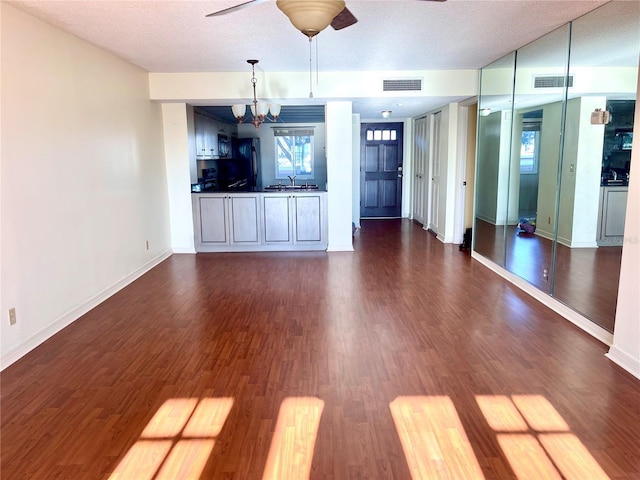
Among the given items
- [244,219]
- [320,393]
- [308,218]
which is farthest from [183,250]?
[320,393]

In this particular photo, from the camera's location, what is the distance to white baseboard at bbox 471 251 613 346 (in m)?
3.38

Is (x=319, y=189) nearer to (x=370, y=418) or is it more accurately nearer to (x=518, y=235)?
(x=518, y=235)

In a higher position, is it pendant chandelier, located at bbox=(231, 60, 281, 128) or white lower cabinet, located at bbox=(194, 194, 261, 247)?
pendant chandelier, located at bbox=(231, 60, 281, 128)

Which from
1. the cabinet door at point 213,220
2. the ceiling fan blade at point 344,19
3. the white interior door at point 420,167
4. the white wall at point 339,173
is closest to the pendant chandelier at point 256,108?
the white wall at point 339,173

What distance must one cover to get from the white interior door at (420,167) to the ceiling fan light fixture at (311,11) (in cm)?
615

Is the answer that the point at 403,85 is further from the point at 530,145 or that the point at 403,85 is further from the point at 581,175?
the point at 581,175

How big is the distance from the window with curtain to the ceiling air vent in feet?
14.1

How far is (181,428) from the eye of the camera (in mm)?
2340

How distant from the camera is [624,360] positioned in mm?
2936

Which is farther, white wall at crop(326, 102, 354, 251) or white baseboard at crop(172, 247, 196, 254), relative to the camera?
white baseboard at crop(172, 247, 196, 254)

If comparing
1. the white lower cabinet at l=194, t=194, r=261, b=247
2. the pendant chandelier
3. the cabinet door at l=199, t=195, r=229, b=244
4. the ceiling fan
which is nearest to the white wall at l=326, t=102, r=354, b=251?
the pendant chandelier

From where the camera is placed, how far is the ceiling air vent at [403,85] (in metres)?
5.86

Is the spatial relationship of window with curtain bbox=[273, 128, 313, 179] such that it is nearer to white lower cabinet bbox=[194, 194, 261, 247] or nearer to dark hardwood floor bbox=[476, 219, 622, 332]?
white lower cabinet bbox=[194, 194, 261, 247]

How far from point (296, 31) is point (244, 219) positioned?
325cm
